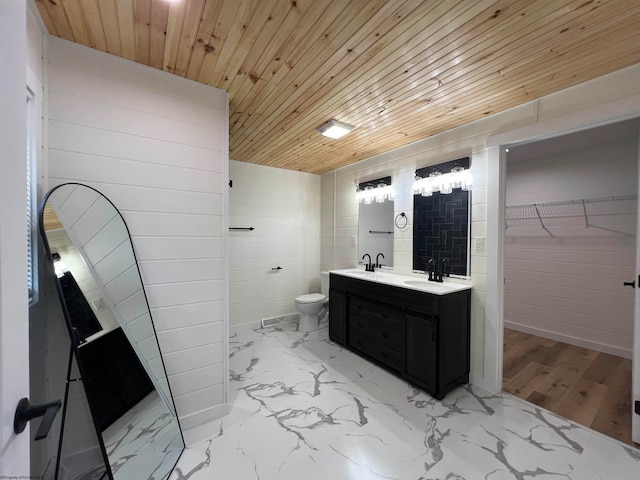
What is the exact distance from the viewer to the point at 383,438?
1.73 m

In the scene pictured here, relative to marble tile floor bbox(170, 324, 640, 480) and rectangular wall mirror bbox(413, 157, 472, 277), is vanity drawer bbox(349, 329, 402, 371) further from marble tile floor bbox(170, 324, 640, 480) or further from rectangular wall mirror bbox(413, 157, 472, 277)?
rectangular wall mirror bbox(413, 157, 472, 277)

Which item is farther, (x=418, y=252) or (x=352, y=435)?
(x=418, y=252)

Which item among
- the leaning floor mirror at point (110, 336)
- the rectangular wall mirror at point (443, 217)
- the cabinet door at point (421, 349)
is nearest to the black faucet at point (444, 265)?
the rectangular wall mirror at point (443, 217)

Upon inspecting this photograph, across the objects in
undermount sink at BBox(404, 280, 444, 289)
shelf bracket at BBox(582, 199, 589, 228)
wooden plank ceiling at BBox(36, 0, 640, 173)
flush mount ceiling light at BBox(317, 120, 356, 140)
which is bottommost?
undermount sink at BBox(404, 280, 444, 289)

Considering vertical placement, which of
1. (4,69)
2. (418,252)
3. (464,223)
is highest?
(4,69)

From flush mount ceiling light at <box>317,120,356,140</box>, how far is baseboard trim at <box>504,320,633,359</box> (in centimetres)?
354

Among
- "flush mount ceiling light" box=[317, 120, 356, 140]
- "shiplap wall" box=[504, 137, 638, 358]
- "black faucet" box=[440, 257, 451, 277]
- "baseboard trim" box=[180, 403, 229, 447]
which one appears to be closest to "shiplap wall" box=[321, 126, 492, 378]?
"black faucet" box=[440, 257, 451, 277]

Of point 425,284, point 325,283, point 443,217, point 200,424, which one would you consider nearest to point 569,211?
point 443,217

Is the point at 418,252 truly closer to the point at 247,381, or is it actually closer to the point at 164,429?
the point at 247,381

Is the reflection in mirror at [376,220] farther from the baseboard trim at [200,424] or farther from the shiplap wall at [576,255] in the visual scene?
the baseboard trim at [200,424]

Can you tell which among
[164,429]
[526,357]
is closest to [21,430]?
[164,429]

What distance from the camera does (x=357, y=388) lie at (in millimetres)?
2281

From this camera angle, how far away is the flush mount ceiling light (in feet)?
7.78

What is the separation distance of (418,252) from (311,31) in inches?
88.5
